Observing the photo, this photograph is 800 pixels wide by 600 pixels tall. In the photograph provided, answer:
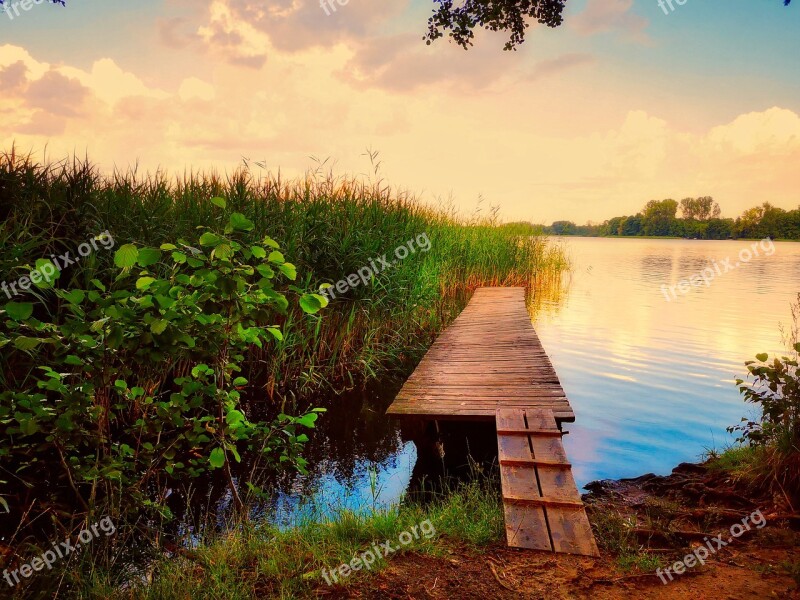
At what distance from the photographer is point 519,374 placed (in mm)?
5355

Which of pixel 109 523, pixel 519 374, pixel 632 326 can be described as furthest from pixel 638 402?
pixel 109 523

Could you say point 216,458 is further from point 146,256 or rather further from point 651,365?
point 651,365

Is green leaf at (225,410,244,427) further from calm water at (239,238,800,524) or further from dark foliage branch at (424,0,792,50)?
dark foliage branch at (424,0,792,50)

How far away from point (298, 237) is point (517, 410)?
355cm

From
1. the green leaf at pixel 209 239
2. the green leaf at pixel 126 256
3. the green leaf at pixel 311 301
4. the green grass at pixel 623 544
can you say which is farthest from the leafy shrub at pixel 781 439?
the green leaf at pixel 126 256

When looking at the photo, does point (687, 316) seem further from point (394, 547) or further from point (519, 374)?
point (394, 547)

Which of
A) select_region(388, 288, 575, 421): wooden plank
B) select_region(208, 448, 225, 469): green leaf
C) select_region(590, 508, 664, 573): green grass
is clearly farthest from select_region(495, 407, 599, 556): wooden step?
select_region(208, 448, 225, 469): green leaf

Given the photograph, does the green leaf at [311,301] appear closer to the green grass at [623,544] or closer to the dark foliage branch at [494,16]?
the green grass at [623,544]

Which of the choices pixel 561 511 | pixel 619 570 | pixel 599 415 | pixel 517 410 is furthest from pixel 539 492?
pixel 599 415

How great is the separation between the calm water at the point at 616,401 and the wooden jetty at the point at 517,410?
761mm

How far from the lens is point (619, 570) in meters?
2.42

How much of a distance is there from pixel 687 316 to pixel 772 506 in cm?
1092

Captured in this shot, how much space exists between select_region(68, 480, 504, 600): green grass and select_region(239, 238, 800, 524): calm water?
652mm

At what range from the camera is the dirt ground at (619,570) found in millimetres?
2254
